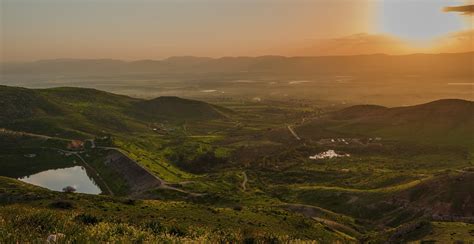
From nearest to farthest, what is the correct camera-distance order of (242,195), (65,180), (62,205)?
(62,205)
(242,195)
(65,180)

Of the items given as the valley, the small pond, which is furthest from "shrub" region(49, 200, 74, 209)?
the small pond

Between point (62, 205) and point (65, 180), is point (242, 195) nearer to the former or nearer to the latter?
point (62, 205)

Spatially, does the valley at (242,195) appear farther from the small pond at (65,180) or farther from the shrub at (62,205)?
the small pond at (65,180)

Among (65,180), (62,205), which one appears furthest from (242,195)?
(65,180)

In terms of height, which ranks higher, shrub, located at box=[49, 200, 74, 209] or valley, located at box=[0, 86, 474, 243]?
shrub, located at box=[49, 200, 74, 209]

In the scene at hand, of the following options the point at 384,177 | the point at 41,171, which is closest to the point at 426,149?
the point at 384,177

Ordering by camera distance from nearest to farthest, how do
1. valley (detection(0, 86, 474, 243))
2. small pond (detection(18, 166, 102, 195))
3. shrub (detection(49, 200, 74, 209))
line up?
valley (detection(0, 86, 474, 243)) < shrub (detection(49, 200, 74, 209)) < small pond (detection(18, 166, 102, 195))

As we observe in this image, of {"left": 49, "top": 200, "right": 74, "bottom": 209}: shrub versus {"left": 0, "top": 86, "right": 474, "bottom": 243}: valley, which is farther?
{"left": 49, "top": 200, "right": 74, "bottom": 209}: shrub

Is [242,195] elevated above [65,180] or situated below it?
above

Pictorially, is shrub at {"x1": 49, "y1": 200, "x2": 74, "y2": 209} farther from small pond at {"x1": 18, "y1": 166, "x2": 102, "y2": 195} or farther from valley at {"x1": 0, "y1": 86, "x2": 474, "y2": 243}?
small pond at {"x1": 18, "y1": 166, "x2": 102, "y2": 195}
